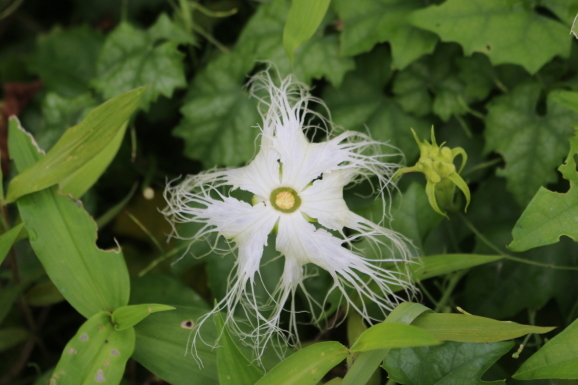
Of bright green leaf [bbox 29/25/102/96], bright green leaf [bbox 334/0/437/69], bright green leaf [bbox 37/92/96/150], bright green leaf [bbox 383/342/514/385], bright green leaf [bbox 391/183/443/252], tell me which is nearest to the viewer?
bright green leaf [bbox 383/342/514/385]

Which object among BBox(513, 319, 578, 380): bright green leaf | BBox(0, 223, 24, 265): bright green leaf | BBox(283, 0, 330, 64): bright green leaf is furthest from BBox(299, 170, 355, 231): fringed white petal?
BBox(0, 223, 24, 265): bright green leaf

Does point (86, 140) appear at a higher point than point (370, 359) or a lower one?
higher

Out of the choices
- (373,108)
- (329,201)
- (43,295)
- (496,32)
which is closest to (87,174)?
(43,295)

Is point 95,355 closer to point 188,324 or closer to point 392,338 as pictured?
point 188,324

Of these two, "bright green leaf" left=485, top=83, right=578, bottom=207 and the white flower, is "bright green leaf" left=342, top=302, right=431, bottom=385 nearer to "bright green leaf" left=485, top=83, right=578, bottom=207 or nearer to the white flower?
the white flower

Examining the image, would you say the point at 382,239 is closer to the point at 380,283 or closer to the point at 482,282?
the point at 380,283
